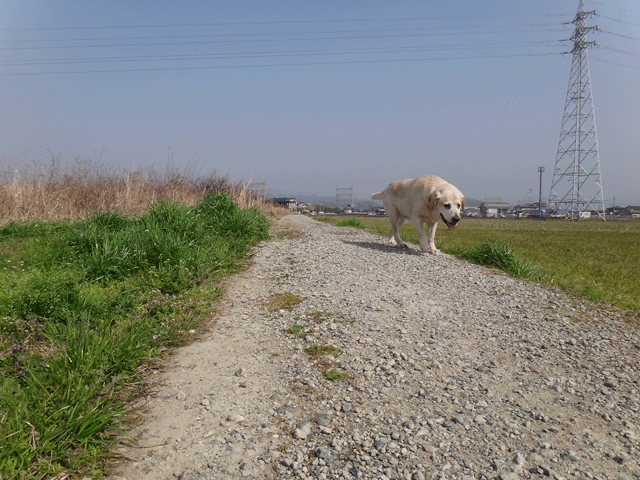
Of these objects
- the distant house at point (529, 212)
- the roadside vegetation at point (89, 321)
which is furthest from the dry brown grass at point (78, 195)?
the distant house at point (529, 212)

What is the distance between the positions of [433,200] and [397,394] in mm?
5503

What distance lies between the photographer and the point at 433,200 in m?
7.84

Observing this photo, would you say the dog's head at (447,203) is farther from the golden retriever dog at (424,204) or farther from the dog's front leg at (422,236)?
the dog's front leg at (422,236)

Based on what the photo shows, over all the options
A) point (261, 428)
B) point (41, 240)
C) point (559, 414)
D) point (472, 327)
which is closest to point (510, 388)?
point (559, 414)

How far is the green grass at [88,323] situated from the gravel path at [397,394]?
0.23 m

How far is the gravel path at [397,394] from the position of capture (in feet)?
7.36

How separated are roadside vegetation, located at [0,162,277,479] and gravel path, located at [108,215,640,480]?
0.25 meters

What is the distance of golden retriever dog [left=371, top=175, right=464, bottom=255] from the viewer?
7715 mm

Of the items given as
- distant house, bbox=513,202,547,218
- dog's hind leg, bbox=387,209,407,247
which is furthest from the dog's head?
distant house, bbox=513,202,547,218

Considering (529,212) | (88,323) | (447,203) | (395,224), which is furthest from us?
(529,212)

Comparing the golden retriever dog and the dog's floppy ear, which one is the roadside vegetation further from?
the dog's floppy ear

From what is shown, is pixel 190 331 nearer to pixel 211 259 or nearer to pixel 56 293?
pixel 56 293

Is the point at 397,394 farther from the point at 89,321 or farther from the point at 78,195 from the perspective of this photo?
the point at 78,195

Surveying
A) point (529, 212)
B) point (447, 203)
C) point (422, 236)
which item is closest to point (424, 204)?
point (447, 203)
